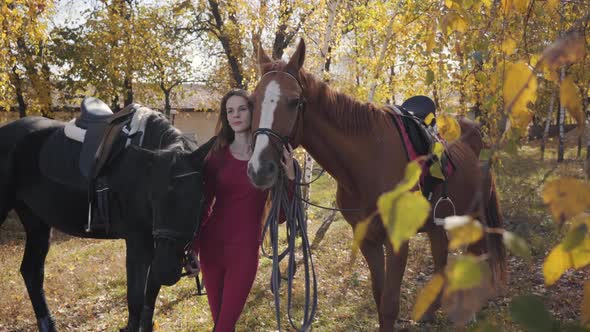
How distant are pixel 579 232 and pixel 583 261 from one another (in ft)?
0.69

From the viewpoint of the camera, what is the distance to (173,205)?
113 inches

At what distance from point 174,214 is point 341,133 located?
1.18 meters

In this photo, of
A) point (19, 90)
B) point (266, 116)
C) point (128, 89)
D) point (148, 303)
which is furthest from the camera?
point (128, 89)

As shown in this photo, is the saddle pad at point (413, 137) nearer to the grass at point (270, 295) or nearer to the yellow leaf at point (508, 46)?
the grass at point (270, 295)

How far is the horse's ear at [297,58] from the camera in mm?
2891

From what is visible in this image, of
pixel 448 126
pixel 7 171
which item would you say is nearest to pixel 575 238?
pixel 448 126

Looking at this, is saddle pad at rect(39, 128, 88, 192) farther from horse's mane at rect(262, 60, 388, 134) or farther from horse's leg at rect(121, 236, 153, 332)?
horse's mane at rect(262, 60, 388, 134)

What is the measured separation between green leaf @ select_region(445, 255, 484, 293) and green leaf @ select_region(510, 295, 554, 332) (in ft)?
0.47

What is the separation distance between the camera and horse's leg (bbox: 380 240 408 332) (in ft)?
10.4

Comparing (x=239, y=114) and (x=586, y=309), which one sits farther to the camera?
(x=239, y=114)

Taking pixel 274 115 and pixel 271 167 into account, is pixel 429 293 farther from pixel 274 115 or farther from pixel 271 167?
pixel 274 115

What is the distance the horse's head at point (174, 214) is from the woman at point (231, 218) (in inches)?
6.4

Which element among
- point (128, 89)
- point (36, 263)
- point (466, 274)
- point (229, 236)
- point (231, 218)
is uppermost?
point (128, 89)

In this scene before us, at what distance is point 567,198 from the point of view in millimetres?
806
